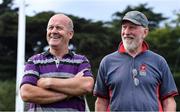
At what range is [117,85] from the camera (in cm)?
438

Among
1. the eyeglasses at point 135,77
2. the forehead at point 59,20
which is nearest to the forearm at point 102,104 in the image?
the eyeglasses at point 135,77

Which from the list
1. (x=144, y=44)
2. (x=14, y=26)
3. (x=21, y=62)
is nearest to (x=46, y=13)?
(x=14, y=26)

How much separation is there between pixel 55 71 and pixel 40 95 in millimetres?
224

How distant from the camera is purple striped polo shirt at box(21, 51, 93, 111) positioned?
14.1ft

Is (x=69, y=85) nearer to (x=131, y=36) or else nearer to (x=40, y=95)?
(x=40, y=95)

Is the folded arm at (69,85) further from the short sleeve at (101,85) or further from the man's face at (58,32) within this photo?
the man's face at (58,32)

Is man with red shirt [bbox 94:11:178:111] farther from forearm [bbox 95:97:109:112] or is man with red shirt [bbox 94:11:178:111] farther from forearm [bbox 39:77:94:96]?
forearm [bbox 39:77:94:96]

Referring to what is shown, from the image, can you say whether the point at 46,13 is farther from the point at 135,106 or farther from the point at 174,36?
the point at 135,106

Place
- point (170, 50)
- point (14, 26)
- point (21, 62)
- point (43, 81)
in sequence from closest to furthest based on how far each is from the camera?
point (43, 81)
point (21, 62)
point (14, 26)
point (170, 50)

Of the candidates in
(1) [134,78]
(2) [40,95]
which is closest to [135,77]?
(1) [134,78]

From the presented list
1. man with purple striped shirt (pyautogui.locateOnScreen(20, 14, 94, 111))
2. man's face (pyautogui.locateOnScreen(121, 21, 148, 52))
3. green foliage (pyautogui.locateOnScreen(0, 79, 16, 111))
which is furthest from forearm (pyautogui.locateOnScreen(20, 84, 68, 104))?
green foliage (pyautogui.locateOnScreen(0, 79, 16, 111))

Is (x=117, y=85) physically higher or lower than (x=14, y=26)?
lower

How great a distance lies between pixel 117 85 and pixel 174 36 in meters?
35.0

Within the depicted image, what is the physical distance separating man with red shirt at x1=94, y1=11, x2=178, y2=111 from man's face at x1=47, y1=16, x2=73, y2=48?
1.23 feet
